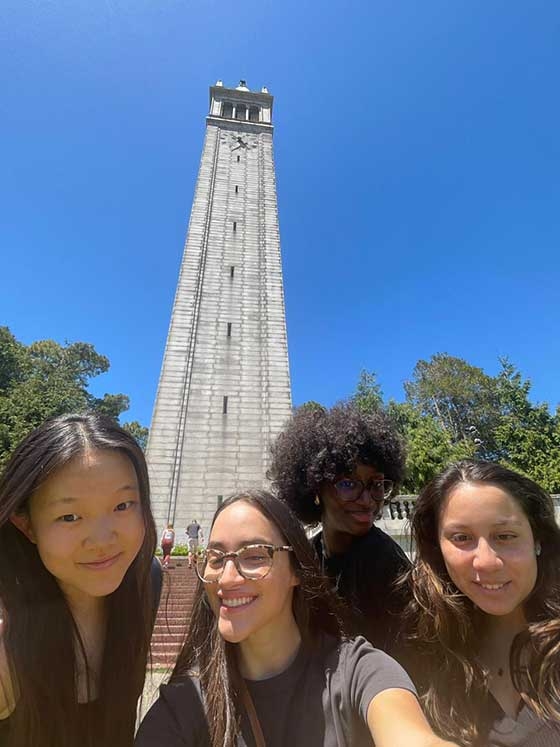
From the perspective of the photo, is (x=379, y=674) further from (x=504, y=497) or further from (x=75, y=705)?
(x=75, y=705)

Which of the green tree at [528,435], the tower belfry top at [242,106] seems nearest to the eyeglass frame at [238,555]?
the green tree at [528,435]

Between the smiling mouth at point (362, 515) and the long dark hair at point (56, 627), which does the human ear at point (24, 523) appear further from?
the smiling mouth at point (362, 515)

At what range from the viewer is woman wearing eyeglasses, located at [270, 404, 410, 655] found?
233cm

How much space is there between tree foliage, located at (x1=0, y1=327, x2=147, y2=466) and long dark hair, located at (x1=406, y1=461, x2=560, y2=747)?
1418 cm

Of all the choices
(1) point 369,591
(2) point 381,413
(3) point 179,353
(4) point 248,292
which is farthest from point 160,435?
(1) point 369,591

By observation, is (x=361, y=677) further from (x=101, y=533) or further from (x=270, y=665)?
(x=101, y=533)

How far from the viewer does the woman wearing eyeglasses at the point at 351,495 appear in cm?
233

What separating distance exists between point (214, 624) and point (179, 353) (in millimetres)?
16950

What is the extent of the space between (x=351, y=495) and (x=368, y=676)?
1.41 metres

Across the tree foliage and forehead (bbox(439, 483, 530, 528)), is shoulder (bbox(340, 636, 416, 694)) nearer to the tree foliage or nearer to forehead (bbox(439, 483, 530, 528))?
forehead (bbox(439, 483, 530, 528))

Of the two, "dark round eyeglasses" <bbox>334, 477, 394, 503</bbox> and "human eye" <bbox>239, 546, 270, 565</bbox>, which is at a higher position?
"dark round eyeglasses" <bbox>334, 477, 394, 503</bbox>

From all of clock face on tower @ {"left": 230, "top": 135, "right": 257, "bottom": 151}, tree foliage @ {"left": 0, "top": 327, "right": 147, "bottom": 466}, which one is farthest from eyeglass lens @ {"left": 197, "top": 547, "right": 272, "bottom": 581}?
clock face on tower @ {"left": 230, "top": 135, "right": 257, "bottom": 151}

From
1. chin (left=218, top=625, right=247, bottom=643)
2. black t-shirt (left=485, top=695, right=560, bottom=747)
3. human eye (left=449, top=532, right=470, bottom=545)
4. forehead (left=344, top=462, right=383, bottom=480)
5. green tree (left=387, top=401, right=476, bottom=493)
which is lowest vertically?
black t-shirt (left=485, top=695, right=560, bottom=747)

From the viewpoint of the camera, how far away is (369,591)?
2367 millimetres
